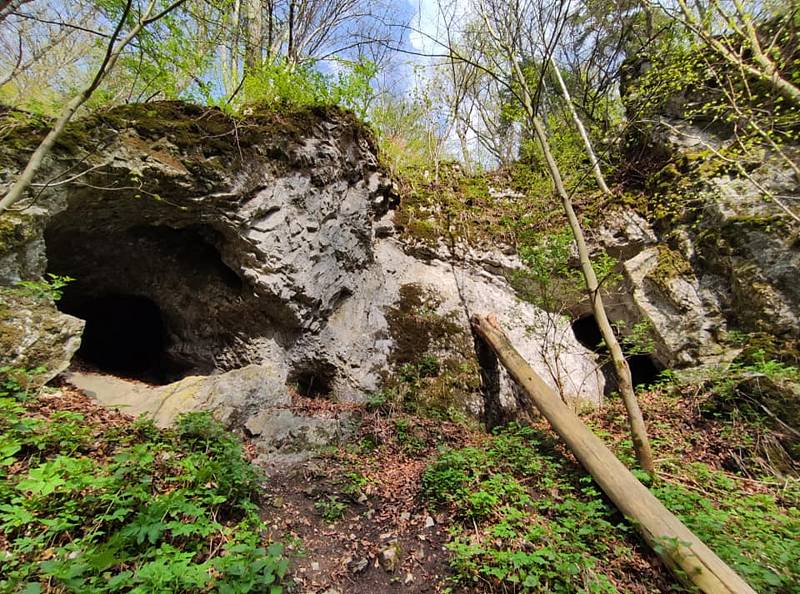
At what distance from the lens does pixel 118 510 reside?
2.22m

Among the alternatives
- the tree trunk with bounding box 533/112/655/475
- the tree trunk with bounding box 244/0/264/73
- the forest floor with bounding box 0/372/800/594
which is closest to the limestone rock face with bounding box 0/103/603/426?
the forest floor with bounding box 0/372/800/594

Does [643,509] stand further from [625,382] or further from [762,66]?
[762,66]

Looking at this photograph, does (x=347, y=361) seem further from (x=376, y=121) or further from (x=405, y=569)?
(x=376, y=121)

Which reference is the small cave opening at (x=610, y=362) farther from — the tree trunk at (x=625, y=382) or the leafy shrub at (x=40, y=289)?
the leafy shrub at (x=40, y=289)

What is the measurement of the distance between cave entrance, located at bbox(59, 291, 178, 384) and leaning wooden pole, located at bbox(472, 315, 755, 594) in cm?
678

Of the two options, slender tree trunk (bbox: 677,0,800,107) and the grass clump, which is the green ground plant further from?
slender tree trunk (bbox: 677,0,800,107)

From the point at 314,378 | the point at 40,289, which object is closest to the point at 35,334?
the point at 40,289

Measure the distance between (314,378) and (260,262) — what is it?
2298 millimetres

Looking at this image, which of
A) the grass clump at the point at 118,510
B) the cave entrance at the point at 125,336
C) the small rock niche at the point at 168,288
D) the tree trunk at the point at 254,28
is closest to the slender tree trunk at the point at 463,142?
the tree trunk at the point at 254,28

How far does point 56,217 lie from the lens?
409 cm

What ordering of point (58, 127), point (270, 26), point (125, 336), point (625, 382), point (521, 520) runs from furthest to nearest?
1. point (270, 26)
2. point (125, 336)
3. point (625, 382)
4. point (521, 520)
5. point (58, 127)

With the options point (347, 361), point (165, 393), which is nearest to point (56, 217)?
point (165, 393)

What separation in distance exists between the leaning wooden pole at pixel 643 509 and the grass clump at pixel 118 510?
9.69ft

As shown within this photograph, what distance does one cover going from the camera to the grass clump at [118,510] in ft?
6.21
